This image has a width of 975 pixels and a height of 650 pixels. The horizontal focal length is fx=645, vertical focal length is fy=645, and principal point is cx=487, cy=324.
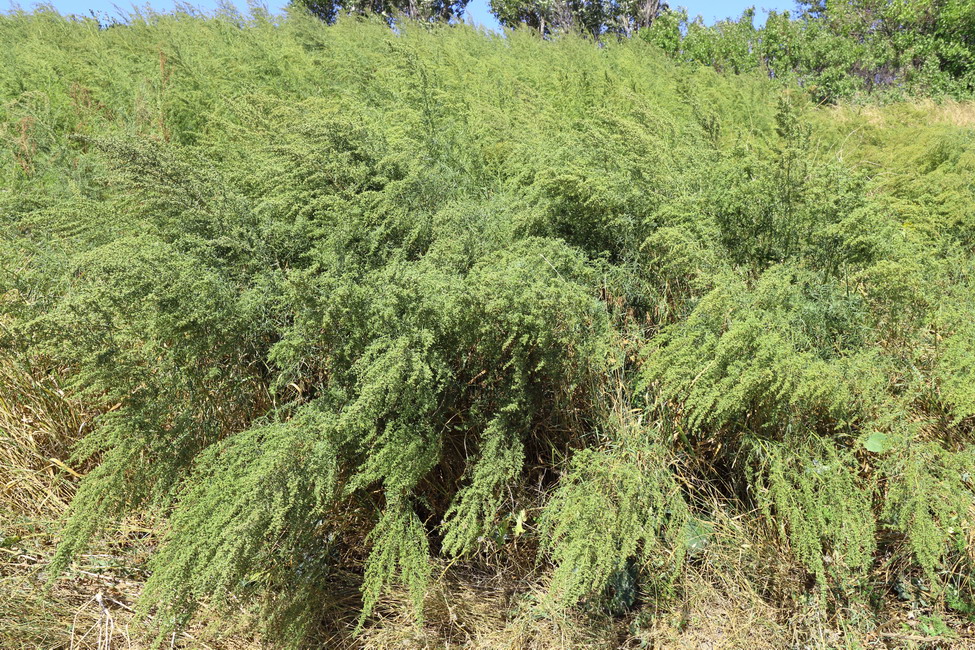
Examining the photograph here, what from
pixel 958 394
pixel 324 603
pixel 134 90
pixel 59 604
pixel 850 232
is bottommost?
pixel 59 604

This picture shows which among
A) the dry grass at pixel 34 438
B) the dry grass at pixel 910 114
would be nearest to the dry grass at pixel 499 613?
the dry grass at pixel 34 438

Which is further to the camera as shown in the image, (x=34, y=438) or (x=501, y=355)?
(x=34, y=438)

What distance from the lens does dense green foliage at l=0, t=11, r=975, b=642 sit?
2398mm

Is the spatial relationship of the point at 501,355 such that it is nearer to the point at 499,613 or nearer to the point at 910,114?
the point at 499,613

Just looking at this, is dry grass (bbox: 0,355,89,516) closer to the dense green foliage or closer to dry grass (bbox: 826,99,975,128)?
the dense green foliage

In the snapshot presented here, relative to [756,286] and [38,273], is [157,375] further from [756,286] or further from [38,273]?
[756,286]

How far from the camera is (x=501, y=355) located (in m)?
2.71

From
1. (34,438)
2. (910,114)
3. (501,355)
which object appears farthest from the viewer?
(910,114)

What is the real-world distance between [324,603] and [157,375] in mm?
1172

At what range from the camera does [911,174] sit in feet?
12.9

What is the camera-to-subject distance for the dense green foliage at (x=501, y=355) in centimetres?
240

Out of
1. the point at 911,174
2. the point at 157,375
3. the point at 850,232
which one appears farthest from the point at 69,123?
the point at 911,174

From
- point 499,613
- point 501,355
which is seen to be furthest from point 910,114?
point 499,613

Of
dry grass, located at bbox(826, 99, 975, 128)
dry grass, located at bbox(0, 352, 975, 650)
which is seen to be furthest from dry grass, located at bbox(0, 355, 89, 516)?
dry grass, located at bbox(826, 99, 975, 128)
